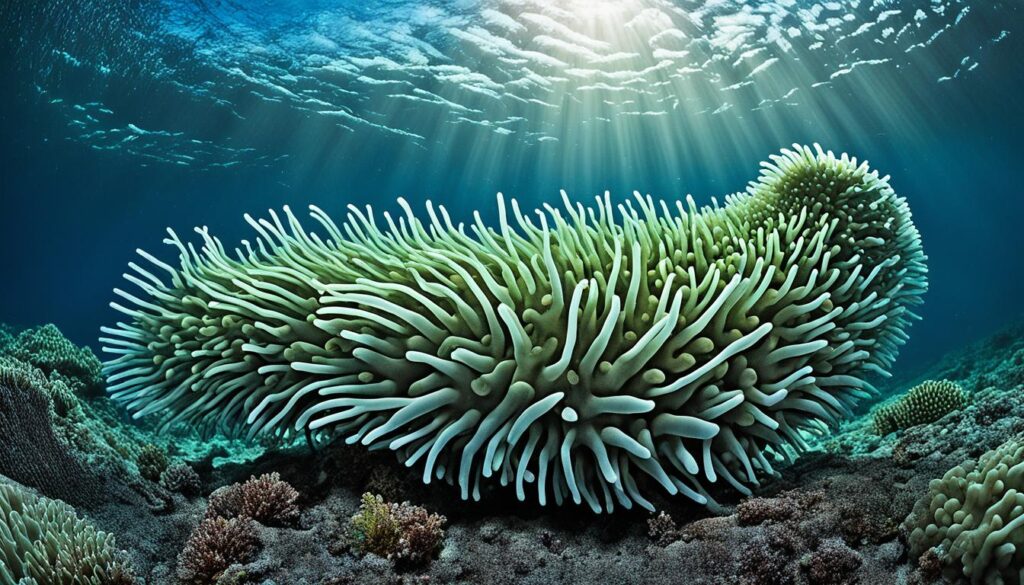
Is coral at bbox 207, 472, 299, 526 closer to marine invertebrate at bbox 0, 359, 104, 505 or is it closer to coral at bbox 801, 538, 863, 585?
marine invertebrate at bbox 0, 359, 104, 505

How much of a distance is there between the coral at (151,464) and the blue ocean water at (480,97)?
1965cm

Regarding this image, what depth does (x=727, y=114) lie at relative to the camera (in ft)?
105

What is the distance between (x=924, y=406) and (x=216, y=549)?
586 cm

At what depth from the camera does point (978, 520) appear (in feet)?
7.52

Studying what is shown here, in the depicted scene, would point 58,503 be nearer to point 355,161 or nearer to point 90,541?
point 90,541

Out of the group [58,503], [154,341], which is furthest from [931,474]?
[154,341]

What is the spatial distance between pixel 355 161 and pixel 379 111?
391 inches

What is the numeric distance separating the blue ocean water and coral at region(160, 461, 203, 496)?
65.1 feet

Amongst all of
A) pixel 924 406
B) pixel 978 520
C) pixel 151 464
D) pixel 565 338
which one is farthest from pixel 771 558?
pixel 924 406

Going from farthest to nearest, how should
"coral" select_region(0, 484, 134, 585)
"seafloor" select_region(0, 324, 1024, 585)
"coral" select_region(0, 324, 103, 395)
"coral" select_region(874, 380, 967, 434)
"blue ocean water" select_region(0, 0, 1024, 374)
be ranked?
"blue ocean water" select_region(0, 0, 1024, 374), "coral" select_region(0, 324, 103, 395), "coral" select_region(874, 380, 967, 434), "seafloor" select_region(0, 324, 1024, 585), "coral" select_region(0, 484, 134, 585)

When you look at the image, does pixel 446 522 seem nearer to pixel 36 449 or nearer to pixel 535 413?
pixel 535 413

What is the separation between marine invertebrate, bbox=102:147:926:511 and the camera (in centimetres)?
282

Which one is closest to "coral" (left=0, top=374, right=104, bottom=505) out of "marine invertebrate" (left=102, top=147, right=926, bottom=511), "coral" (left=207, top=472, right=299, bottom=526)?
"marine invertebrate" (left=102, top=147, right=926, bottom=511)

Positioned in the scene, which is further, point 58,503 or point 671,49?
point 671,49
